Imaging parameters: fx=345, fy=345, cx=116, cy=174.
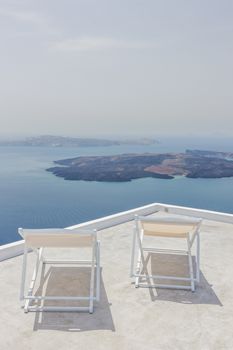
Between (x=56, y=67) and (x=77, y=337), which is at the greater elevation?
(x=56, y=67)

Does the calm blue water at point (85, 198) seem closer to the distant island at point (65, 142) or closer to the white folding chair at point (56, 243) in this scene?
the distant island at point (65, 142)

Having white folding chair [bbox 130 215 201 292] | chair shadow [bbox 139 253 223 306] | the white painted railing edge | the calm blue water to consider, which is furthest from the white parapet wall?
the calm blue water

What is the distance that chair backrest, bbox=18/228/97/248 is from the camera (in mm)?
3273

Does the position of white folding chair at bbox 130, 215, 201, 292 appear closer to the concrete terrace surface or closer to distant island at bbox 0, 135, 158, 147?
the concrete terrace surface

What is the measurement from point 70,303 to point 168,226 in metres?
1.30

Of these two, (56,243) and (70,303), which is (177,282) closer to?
(70,303)

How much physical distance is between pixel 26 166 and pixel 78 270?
66.9m

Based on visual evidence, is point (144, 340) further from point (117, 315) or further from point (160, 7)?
point (160, 7)

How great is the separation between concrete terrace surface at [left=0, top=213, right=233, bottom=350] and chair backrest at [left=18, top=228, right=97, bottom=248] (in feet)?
1.83

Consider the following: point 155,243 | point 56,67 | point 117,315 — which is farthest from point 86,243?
point 56,67

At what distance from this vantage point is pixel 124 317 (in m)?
3.12

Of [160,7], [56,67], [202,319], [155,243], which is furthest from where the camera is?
[56,67]

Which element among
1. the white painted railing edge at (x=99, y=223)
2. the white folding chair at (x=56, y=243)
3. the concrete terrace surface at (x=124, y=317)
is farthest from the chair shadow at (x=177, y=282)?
the white painted railing edge at (x=99, y=223)

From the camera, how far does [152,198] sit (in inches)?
1809
